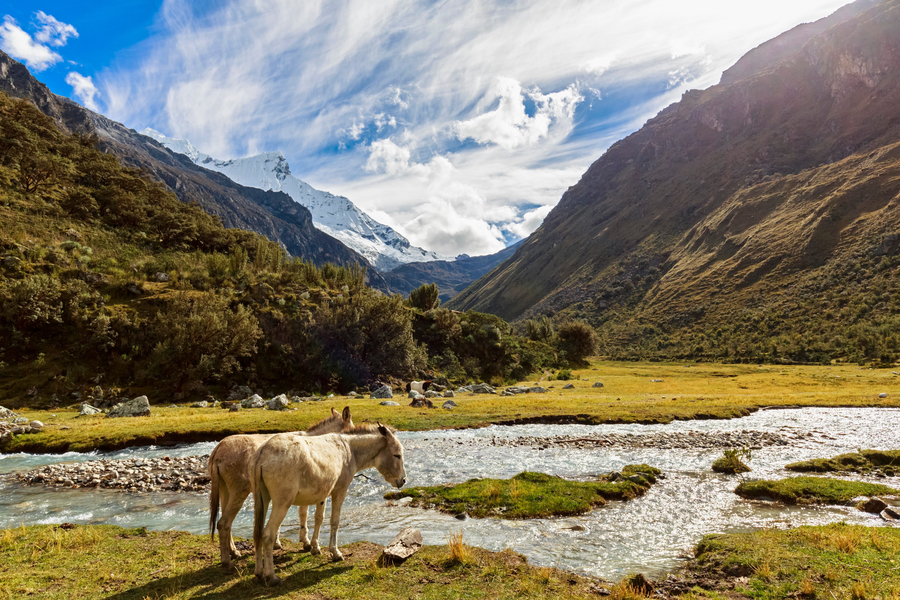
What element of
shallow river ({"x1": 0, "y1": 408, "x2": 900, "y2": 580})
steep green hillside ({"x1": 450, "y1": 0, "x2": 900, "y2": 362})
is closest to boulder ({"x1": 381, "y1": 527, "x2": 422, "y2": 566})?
shallow river ({"x1": 0, "y1": 408, "x2": 900, "y2": 580})

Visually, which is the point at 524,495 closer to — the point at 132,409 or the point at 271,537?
the point at 271,537

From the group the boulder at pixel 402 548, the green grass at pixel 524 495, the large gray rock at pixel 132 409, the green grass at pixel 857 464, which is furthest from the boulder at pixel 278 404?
the green grass at pixel 857 464

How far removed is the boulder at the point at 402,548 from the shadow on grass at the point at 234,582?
85cm

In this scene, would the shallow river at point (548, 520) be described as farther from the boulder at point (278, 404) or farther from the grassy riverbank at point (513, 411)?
the boulder at point (278, 404)

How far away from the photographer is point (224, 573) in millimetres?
8586

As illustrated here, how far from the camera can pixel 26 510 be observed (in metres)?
13.2

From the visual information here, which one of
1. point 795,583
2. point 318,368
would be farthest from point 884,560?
point 318,368

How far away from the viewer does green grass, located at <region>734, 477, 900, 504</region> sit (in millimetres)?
14320

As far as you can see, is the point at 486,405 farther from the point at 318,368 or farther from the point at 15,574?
the point at 15,574

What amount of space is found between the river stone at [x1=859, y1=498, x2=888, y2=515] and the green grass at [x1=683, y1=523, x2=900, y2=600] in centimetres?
359

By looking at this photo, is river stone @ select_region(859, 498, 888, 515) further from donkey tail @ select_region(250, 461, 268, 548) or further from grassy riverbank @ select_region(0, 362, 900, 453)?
donkey tail @ select_region(250, 461, 268, 548)

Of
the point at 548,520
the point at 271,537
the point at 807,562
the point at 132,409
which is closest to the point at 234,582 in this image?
the point at 271,537

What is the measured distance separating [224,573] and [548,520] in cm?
913

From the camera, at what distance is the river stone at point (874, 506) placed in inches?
518
